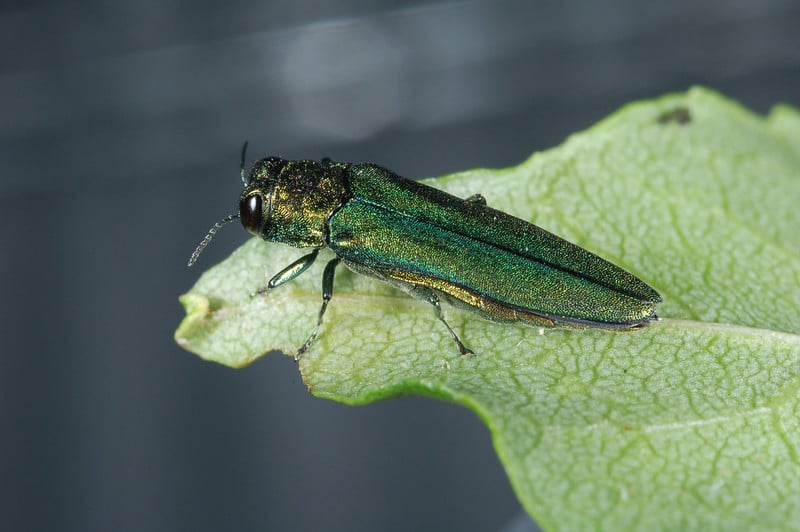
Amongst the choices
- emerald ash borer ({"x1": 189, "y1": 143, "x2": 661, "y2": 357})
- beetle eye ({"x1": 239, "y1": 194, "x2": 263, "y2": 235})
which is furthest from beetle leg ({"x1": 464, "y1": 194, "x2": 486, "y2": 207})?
beetle eye ({"x1": 239, "y1": 194, "x2": 263, "y2": 235})

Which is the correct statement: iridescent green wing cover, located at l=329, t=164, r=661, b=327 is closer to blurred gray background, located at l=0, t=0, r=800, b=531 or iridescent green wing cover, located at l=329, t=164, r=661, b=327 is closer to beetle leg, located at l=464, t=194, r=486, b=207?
beetle leg, located at l=464, t=194, r=486, b=207

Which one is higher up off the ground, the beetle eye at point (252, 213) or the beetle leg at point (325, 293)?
the beetle eye at point (252, 213)

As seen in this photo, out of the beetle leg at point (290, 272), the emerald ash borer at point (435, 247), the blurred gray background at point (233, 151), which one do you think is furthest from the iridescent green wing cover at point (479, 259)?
the blurred gray background at point (233, 151)

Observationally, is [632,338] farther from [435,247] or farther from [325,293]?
[325,293]

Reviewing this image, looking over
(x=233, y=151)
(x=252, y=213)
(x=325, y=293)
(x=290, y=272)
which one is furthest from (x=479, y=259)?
(x=233, y=151)

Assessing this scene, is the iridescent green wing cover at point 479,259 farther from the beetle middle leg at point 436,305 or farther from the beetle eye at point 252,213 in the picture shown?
the beetle eye at point 252,213
